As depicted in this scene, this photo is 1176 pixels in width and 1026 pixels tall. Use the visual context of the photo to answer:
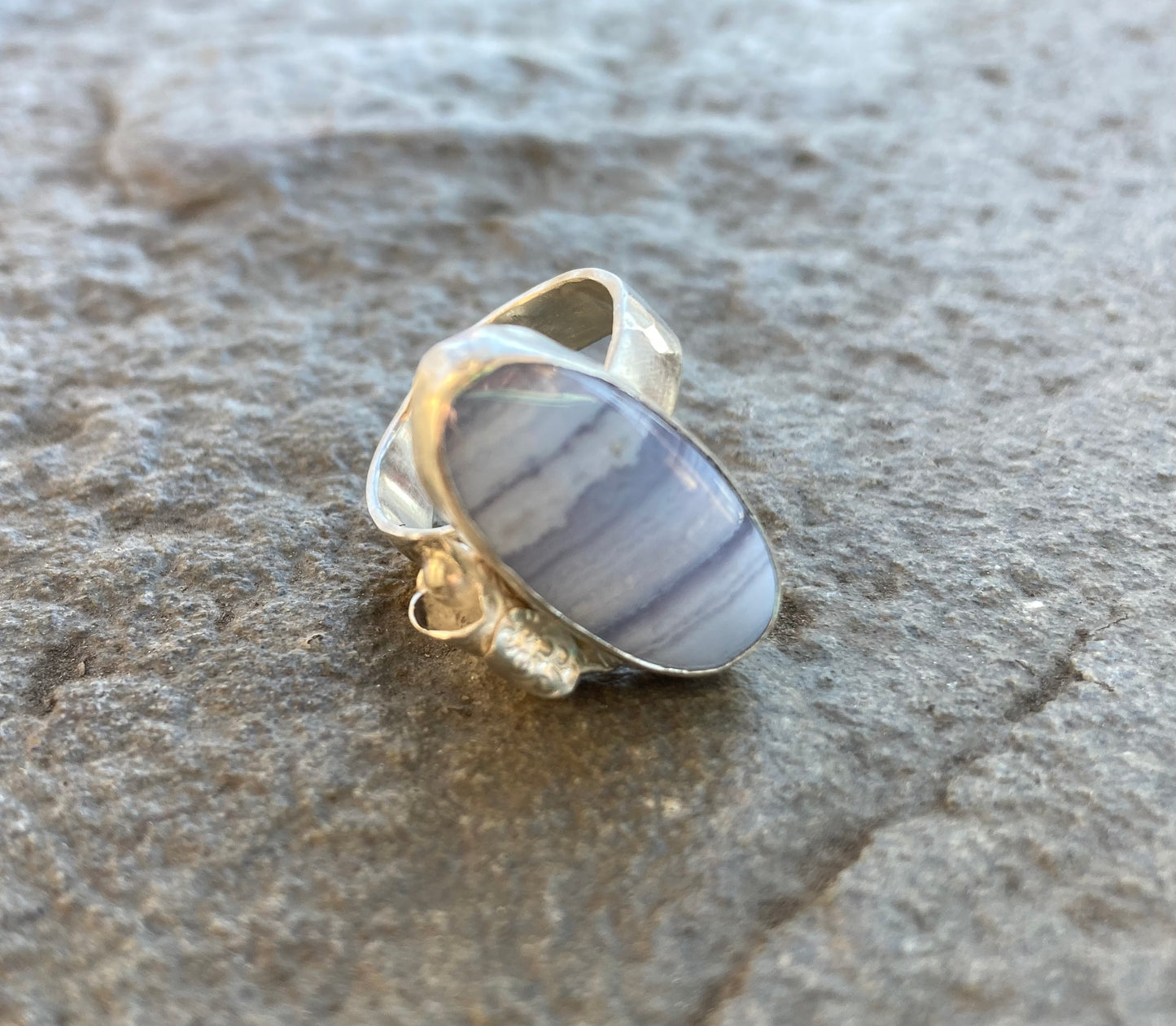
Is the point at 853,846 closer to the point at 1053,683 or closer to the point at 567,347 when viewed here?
the point at 1053,683

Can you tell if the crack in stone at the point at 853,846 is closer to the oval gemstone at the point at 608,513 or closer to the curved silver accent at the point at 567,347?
the oval gemstone at the point at 608,513

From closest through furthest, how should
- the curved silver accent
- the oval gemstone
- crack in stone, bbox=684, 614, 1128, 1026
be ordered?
crack in stone, bbox=684, 614, 1128, 1026, the oval gemstone, the curved silver accent

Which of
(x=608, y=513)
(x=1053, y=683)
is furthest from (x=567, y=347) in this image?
(x=1053, y=683)

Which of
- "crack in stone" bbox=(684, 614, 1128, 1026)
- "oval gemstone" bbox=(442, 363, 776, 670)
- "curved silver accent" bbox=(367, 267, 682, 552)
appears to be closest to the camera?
"crack in stone" bbox=(684, 614, 1128, 1026)

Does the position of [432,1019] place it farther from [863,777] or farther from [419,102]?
[419,102]

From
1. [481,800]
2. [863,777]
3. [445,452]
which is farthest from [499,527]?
[863,777]

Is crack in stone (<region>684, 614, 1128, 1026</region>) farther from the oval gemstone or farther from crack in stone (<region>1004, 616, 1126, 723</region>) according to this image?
the oval gemstone

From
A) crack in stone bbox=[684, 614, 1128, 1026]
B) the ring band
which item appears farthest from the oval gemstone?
crack in stone bbox=[684, 614, 1128, 1026]
